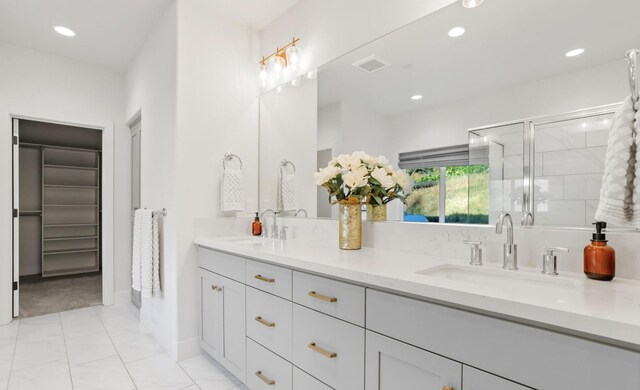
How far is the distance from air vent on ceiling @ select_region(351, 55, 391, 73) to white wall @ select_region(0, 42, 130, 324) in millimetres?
3013

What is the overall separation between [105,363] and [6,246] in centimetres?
174

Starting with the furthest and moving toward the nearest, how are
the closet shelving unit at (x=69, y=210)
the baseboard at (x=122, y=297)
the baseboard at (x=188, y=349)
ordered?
1. the closet shelving unit at (x=69, y=210)
2. the baseboard at (x=122, y=297)
3. the baseboard at (x=188, y=349)

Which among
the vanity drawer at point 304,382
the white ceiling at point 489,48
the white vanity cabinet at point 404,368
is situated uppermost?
the white ceiling at point 489,48

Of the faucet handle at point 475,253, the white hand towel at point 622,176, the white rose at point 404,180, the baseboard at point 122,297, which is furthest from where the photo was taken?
the baseboard at point 122,297

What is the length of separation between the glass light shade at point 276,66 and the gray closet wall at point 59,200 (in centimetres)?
364

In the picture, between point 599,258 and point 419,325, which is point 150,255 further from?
point 599,258

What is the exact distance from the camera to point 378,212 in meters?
1.82

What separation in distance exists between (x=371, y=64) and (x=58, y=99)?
131 inches

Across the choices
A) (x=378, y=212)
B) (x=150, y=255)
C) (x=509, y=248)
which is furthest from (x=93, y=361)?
(x=509, y=248)

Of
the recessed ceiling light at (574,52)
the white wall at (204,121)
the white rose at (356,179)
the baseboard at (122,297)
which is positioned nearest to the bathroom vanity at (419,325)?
the white rose at (356,179)

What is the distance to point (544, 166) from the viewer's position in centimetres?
126

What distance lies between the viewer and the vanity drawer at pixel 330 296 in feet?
3.95

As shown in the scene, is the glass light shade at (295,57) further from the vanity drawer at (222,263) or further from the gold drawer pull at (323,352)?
the gold drawer pull at (323,352)

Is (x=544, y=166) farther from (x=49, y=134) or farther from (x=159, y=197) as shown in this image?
(x=49, y=134)
